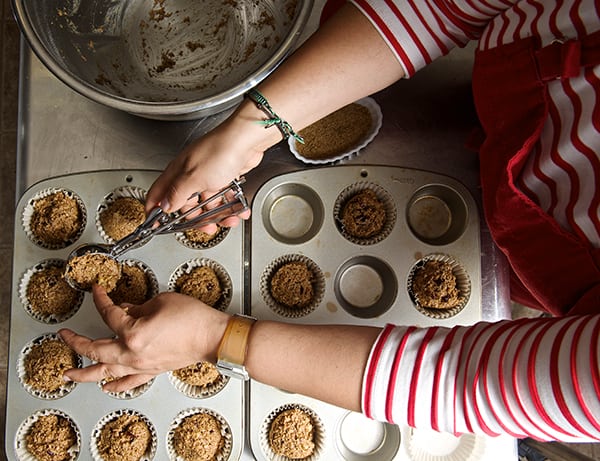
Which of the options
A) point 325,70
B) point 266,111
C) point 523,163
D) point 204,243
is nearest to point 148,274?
point 204,243

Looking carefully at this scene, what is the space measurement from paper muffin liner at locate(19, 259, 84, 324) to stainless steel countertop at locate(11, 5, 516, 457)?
21 cm

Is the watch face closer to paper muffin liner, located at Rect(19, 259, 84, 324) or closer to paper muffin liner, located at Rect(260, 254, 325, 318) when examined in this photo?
paper muffin liner, located at Rect(260, 254, 325, 318)

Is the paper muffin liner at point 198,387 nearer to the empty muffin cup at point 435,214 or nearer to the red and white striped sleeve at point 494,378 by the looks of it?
the red and white striped sleeve at point 494,378

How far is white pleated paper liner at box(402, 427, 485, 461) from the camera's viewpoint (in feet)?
3.76

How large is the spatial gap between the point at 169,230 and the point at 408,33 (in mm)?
662

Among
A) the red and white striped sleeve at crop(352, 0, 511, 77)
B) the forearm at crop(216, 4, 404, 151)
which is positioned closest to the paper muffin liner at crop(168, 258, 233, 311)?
the forearm at crop(216, 4, 404, 151)

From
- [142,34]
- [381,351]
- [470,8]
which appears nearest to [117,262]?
[142,34]

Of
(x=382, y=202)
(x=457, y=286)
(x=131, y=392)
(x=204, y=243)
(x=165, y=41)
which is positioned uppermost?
(x=165, y=41)

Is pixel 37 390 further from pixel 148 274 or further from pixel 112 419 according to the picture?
pixel 148 274

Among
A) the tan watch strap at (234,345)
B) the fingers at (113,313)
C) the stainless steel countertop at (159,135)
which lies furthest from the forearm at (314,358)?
the stainless steel countertop at (159,135)

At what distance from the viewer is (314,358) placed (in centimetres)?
86

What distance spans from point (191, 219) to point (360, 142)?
47 centimetres

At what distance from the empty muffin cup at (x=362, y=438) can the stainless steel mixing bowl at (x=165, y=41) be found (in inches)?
32.9

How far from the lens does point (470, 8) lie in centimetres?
88
